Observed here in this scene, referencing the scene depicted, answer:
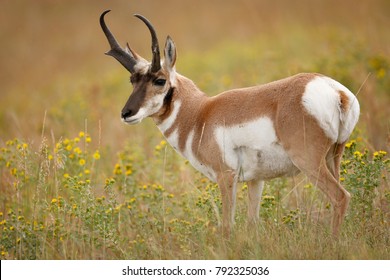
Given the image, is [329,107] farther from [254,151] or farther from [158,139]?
[158,139]

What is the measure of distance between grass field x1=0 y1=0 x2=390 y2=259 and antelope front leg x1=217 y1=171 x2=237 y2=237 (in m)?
0.14

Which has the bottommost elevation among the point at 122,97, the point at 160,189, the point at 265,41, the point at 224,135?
the point at 160,189

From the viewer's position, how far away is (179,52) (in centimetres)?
2211

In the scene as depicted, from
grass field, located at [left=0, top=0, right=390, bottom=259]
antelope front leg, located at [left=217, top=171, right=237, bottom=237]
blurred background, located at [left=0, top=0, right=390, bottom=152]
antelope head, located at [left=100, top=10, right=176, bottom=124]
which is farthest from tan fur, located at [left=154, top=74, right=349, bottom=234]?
blurred background, located at [left=0, top=0, right=390, bottom=152]

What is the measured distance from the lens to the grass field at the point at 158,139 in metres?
6.63

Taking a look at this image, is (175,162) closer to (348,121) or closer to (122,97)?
(348,121)

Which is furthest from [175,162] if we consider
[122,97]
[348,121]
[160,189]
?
[122,97]

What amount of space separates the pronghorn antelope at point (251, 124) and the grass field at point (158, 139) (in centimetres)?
38

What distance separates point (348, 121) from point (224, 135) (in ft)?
4.29

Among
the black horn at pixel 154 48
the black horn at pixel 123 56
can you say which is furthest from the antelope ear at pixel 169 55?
the black horn at pixel 123 56

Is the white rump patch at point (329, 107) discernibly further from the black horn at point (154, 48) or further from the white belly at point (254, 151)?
the black horn at point (154, 48)

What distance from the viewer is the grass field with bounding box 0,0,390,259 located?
21.7ft

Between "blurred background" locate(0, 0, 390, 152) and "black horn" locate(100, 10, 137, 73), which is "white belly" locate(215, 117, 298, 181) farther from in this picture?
"blurred background" locate(0, 0, 390, 152)

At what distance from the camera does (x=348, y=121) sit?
19.9ft
